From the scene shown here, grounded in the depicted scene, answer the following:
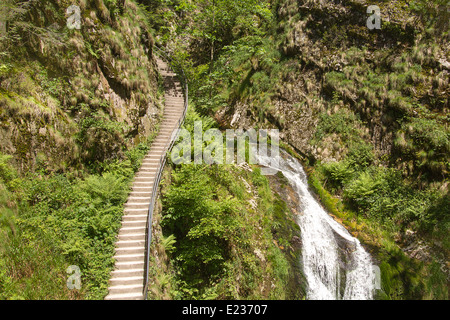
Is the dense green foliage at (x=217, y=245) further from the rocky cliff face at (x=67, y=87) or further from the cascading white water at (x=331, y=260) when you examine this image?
the rocky cliff face at (x=67, y=87)

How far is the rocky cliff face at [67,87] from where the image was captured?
9.66 metres

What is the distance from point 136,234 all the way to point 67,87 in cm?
694

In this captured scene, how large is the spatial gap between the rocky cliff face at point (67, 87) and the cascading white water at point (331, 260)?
10394 mm

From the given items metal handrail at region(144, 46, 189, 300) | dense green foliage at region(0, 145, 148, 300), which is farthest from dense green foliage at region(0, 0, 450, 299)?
metal handrail at region(144, 46, 189, 300)

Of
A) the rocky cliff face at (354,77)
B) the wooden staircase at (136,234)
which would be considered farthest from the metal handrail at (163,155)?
the rocky cliff face at (354,77)

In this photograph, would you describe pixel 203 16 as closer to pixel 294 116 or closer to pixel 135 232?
pixel 294 116

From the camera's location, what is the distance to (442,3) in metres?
16.6

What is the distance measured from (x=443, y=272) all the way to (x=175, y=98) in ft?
60.8

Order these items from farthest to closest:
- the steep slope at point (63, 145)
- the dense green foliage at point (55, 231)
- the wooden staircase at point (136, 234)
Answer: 1. the wooden staircase at point (136, 234)
2. the steep slope at point (63, 145)
3. the dense green foliage at point (55, 231)

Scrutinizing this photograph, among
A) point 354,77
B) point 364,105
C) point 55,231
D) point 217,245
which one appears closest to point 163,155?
point 217,245

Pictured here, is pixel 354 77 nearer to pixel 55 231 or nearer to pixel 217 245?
pixel 217 245

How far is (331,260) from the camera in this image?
41.3ft

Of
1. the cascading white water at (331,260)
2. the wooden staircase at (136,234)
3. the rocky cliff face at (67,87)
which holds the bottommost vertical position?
the cascading white water at (331,260)
